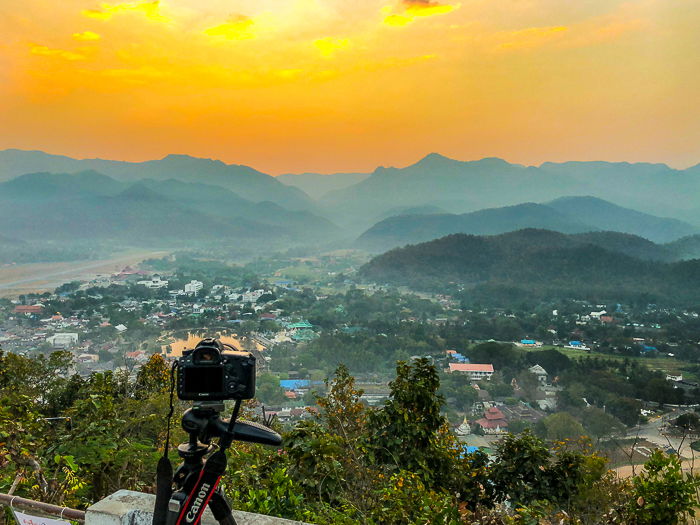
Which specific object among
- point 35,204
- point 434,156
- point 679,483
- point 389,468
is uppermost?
point 434,156

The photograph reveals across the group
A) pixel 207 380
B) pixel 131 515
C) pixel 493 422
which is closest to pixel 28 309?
pixel 493 422

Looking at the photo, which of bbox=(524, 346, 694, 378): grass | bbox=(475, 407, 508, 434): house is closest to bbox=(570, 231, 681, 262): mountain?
bbox=(524, 346, 694, 378): grass

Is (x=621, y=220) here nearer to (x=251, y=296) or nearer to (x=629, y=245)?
(x=629, y=245)

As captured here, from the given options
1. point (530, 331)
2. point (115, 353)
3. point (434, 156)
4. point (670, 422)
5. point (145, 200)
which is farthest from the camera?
point (434, 156)

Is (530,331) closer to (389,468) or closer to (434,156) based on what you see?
(389,468)

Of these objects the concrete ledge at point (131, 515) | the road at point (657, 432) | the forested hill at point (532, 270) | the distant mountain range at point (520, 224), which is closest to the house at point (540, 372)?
the road at point (657, 432)

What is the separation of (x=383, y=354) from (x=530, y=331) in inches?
484

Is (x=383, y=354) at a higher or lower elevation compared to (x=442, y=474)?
lower

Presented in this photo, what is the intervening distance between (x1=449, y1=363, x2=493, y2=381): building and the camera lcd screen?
21397 millimetres

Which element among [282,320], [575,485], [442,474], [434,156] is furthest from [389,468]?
[434,156]

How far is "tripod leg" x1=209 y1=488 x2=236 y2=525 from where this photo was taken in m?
1.37

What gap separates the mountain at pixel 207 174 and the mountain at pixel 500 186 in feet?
47.5

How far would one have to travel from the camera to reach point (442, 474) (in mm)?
4344

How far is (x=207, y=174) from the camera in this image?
17338cm
